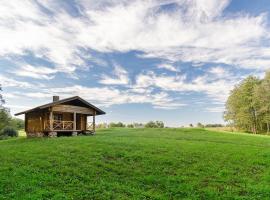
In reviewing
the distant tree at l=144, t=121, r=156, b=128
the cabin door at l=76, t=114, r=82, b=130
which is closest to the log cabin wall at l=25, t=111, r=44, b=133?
the cabin door at l=76, t=114, r=82, b=130

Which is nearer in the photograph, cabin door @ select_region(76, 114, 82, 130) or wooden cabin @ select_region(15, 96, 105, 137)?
wooden cabin @ select_region(15, 96, 105, 137)

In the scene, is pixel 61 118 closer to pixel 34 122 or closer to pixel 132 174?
pixel 34 122

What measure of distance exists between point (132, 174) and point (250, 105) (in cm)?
5560

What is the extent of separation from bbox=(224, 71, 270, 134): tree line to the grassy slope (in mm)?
43452

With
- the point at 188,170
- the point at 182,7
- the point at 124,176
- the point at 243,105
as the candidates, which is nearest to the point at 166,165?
the point at 188,170

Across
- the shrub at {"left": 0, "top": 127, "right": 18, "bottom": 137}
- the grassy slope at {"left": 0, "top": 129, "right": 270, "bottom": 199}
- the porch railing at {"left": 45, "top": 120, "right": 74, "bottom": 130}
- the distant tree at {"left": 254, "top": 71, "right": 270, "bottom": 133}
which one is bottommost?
the grassy slope at {"left": 0, "top": 129, "right": 270, "bottom": 199}

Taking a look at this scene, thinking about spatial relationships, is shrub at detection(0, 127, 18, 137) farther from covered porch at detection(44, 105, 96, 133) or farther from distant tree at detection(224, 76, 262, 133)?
distant tree at detection(224, 76, 262, 133)

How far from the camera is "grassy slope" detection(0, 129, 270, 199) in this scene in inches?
421

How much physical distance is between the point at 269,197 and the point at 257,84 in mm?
58531

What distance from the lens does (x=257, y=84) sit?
63594 mm

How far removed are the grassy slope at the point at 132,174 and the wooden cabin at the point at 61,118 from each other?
51.6 feet

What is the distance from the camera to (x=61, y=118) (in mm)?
36594

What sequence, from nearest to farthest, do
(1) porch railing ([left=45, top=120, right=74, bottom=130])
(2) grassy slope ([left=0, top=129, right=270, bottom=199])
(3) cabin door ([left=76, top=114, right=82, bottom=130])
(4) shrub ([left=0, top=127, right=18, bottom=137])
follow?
(2) grassy slope ([left=0, top=129, right=270, bottom=199])
(1) porch railing ([left=45, top=120, right=74, bottom=130])
(3) cabin door ([left=76, top=114, right=82, bottom=130])
(4) shrub ([left=0, top=127, right=18, bottom=137])

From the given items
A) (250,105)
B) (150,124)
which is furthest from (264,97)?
(150,124)
